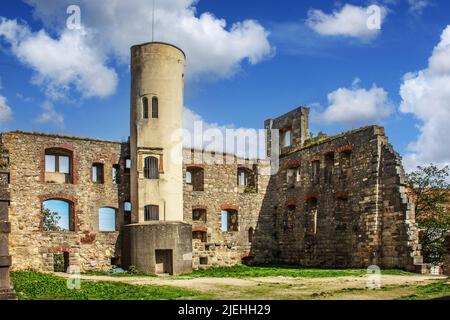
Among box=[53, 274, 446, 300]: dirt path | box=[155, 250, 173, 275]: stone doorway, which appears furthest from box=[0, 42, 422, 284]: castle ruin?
box=[53, 274, 446, 300]: dirt path

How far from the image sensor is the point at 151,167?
80.8 feet

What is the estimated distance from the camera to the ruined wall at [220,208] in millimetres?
27172

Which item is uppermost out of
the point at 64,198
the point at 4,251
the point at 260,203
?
the point at 64,198

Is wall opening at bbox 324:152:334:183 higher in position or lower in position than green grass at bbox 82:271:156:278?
higher

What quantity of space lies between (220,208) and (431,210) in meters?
10.9

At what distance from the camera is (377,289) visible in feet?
44.4

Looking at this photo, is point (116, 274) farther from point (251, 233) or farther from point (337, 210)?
point (337, 210)

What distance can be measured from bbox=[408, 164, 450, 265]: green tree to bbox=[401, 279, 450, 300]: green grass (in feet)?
41.8

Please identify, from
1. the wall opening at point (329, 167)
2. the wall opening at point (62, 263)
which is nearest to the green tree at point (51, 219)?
the wall opening at point (62, 263)

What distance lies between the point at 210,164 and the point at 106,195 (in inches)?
232

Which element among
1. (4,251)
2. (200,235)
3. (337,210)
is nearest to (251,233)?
(200,235)

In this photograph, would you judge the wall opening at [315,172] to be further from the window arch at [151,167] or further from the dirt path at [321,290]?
the dirt path at [321,290]

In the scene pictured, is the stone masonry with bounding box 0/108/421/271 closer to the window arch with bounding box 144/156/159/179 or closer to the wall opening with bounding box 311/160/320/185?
the wall opening with bounding box 311/160/320/185

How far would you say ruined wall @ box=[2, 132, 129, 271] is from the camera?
75.6 feet
